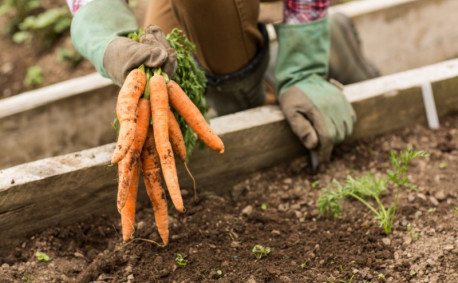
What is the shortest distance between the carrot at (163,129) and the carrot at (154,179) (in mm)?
98

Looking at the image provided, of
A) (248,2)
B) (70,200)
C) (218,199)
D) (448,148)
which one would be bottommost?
(448,148)

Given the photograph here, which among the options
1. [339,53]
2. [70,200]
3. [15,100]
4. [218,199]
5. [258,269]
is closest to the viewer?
[258,269]

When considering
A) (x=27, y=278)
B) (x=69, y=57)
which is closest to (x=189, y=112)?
(x=27, y=278)

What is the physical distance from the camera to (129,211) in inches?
72.2

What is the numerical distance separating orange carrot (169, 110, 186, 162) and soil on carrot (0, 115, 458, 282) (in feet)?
1.16

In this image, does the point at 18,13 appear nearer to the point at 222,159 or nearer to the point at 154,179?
the point at 222,159

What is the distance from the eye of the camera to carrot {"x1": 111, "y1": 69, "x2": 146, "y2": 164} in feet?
5.32

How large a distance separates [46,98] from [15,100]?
16 centimetres

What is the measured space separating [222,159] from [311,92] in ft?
1.65

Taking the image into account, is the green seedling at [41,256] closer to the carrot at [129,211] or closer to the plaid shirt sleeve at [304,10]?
the carrot at [129,211]

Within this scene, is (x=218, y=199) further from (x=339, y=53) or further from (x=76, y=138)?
(x=339, y=53)

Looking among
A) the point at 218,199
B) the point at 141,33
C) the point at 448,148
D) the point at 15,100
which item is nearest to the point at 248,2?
the point at 141,33

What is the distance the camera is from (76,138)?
2.90 meters

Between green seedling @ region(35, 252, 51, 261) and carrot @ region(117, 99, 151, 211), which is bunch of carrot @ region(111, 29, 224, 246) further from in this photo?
green seedling @ region(35, 252, 51, 261)
